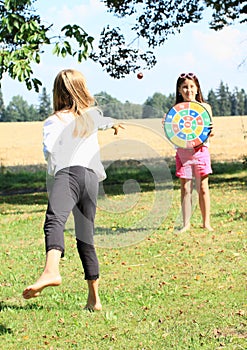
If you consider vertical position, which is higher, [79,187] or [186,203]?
[79,187]

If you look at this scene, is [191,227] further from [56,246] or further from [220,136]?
[220,136]

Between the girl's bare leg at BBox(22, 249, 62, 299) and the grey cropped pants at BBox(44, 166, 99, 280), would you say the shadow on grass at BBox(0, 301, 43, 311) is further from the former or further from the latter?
the girl's bare leg at BBox(22, 249, 62, 299)

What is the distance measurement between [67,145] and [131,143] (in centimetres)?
311

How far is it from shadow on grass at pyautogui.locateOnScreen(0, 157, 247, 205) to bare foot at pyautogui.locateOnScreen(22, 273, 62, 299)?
7.31 metres

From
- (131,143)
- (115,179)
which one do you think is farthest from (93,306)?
(115,179)

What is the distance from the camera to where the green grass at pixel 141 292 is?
4.15 meters

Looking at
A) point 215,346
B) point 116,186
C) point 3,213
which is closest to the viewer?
point 215,346

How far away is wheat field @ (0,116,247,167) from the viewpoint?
6879 millimetres

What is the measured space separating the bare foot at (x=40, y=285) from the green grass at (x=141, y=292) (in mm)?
348

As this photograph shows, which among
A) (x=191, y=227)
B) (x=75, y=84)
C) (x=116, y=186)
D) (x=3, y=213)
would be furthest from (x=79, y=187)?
(x=116, y=186)

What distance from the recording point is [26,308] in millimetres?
4977

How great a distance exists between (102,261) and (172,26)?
11140mm

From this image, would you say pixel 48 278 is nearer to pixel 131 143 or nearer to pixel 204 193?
pixel 131 143

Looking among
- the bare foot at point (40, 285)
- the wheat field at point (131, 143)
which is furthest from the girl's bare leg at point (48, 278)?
the wheat field at point (131, 143)
